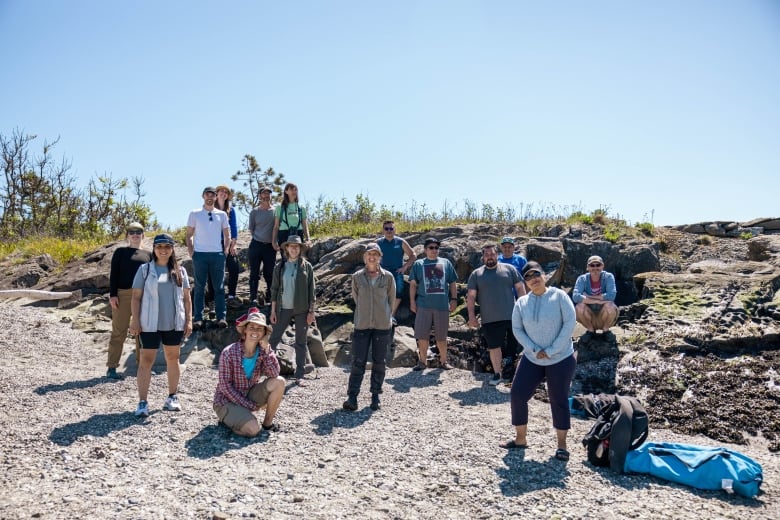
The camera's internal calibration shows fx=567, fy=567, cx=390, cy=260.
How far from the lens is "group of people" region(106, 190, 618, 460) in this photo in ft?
19.2

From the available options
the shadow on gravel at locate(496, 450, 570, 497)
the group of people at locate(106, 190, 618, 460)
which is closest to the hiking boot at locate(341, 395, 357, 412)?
the group of people at locate(106, 190, 618, 460)

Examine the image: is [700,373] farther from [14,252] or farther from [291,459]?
[14,252]

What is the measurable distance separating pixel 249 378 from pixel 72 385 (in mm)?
3238

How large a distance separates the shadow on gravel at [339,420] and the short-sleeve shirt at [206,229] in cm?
378

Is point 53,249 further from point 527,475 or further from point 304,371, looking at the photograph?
point 527,475

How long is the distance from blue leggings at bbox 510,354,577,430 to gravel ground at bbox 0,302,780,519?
0.40 m

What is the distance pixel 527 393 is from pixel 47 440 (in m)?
4.80

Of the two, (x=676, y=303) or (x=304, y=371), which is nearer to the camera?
(x=304, y=371)

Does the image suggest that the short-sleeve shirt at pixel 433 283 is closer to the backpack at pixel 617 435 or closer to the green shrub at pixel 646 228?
the backpack at pixel 617 435

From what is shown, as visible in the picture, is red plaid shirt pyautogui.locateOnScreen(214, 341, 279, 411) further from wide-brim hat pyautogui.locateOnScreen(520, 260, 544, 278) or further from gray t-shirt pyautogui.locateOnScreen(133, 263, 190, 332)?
wide-brim hat pyautogui.locateOnScreen(520, 260, 544, 278)

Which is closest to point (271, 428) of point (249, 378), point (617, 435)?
point (249, 378)

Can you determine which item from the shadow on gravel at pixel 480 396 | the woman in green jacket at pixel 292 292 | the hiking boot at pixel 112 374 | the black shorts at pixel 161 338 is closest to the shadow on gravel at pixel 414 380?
the shadow on gravel at pixel 480 396

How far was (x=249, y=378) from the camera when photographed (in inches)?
243

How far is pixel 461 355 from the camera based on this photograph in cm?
1046
